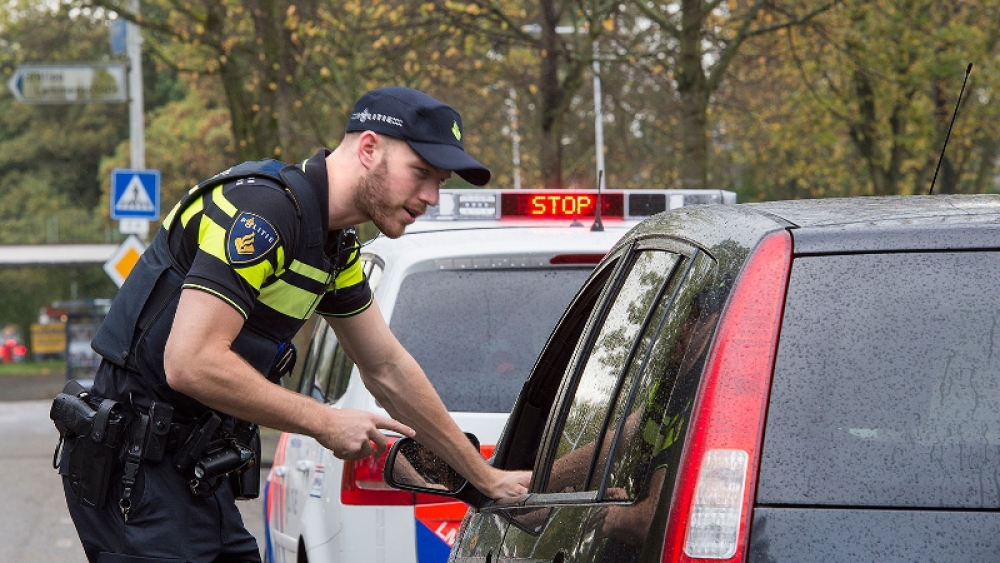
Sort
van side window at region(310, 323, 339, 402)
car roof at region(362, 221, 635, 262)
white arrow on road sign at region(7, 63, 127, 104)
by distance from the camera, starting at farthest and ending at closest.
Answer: white arrow on road sign at region(7, 63, 127, 104), van side window at region(310, 323, 339, 402), car roof at region(362, 221, 635, 262)

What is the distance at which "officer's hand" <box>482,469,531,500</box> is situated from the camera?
317 centimetres

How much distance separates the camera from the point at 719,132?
35.6 m

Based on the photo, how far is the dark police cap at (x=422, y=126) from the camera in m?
3.40

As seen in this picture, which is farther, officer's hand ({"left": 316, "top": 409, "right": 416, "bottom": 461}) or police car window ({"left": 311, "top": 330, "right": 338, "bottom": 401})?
police car window ({"left": 311, "top": 330, "right": 338, "bottom": 401})

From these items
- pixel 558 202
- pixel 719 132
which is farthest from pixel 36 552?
pixel 719 132

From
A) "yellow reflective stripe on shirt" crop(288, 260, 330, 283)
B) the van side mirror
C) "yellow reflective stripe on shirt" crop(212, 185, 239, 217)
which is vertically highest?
"yellow reflective stripe on shirt" crop(212, 185, 239, 217)

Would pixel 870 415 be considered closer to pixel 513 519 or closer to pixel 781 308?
pixel 781 308

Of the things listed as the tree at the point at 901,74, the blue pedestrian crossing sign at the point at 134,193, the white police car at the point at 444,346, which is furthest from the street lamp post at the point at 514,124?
the white police car at the point at 444,346

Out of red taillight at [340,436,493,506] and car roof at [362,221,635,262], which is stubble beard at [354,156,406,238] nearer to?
red taillight at [340,436,493,506]

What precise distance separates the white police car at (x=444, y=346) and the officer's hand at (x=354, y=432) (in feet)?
3.39

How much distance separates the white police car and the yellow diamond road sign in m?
12.5

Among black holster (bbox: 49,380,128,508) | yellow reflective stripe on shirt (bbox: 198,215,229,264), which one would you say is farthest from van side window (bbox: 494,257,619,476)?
black holster (bbox: 49,380,128,508)

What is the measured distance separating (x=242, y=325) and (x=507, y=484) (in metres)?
0.68

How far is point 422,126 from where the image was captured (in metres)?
3.41
